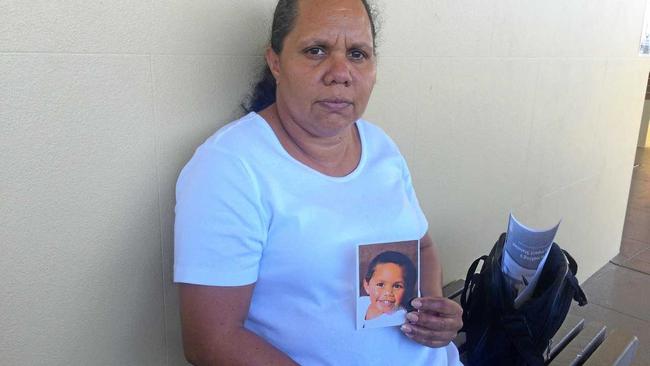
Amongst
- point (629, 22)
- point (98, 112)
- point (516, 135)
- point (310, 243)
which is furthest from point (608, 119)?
point (98, 112)

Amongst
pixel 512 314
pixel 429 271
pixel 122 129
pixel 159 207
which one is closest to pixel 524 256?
pixel 512 314

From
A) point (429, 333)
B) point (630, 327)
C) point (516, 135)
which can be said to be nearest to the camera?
point (429, 333)

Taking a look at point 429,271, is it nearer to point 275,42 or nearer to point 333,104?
point 333,104

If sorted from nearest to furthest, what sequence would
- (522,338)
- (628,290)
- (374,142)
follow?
(374,142) < (522,338) < (628,290)

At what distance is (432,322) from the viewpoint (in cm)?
129

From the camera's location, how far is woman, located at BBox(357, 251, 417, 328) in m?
1.15

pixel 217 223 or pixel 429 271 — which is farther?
pixel 429 271

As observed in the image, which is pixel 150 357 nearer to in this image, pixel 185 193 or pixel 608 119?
pixel 185 193

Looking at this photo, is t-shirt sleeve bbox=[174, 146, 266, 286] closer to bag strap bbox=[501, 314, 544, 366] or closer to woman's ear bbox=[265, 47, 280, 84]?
woman's ear bbox=[265, 47, 280, 84]

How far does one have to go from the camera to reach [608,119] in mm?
3426

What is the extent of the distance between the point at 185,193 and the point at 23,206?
0.30m

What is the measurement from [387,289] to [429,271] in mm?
372

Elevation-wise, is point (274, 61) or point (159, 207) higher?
point (274, 61)

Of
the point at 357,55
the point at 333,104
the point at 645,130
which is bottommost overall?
the point at 645,130
